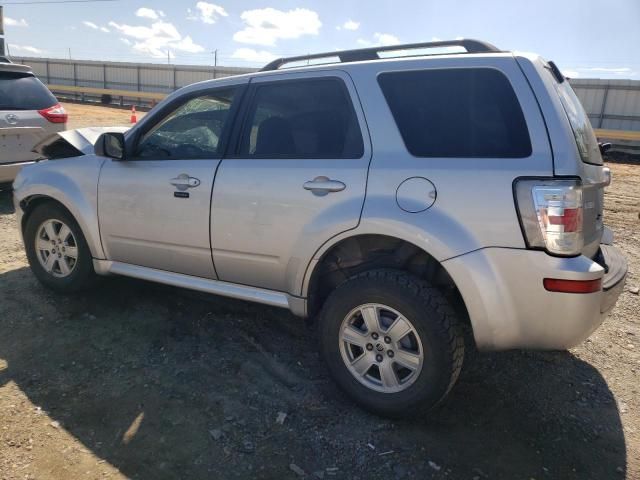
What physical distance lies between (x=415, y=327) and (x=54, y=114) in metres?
6.52

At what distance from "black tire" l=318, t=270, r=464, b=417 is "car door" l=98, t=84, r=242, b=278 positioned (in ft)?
3.65

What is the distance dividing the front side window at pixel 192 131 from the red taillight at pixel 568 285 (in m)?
2.16

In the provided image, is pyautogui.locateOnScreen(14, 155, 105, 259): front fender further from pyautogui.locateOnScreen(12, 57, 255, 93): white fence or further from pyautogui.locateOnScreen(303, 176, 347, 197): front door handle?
pyautogui.locateOnScreen(12, 57, 255, 93): white fence

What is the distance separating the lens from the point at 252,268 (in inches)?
128

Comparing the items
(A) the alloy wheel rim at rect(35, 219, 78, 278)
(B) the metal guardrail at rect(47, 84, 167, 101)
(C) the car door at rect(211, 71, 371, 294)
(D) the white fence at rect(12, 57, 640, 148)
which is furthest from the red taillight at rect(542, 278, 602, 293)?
(B) the metal guardrail at rect(47, 84, 167, 101)

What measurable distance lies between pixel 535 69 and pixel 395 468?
2113 mm

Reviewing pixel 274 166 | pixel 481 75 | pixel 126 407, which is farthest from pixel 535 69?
pixel 126 407

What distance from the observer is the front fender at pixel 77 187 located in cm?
384

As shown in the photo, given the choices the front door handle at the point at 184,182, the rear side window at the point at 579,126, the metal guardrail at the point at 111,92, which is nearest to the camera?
the rear side window at the point at 579,126

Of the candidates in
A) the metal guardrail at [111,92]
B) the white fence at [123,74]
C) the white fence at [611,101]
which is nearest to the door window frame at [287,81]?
the white fence at [611,101]

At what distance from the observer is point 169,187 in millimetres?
3457

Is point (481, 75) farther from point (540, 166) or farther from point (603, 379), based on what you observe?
point (603, 379)

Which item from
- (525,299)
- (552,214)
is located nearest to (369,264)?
(525,299)

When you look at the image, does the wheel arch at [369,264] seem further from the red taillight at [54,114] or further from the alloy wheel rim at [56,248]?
the red taillight at [54,114]
